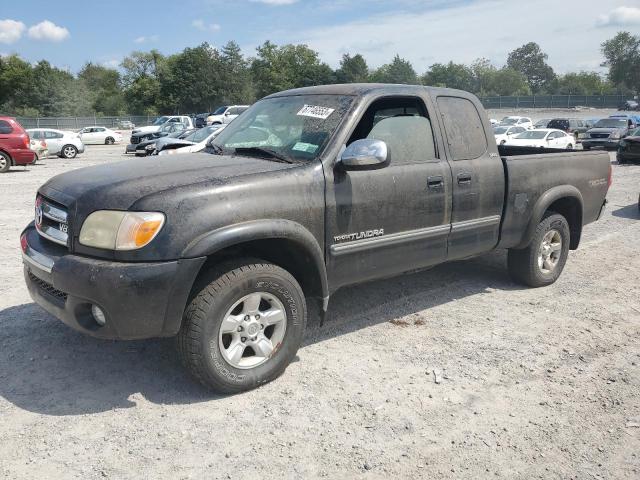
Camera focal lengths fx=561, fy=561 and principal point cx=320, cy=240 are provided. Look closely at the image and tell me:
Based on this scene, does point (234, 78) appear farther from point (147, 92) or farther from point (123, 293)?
point (123, 293)

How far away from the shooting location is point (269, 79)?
89.3m

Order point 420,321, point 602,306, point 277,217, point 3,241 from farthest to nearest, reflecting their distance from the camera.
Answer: point 3,241
point 602,306
point 420,321
point 277,217

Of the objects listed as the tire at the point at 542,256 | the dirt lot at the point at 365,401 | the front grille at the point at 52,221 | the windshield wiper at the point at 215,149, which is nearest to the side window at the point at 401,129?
the windshield wiper at the point at 215,149

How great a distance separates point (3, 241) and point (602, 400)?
7272 millimetres

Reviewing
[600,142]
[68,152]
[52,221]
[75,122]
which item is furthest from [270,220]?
[75,122]

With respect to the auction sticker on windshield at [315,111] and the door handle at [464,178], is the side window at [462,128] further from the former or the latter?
A: the auction sticker on windshield at [315,111]

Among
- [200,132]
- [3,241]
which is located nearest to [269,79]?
[200,132]

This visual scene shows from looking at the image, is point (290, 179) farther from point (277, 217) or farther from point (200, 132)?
point (200, 132)

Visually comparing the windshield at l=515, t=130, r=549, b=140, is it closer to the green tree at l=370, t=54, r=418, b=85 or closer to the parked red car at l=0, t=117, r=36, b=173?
the parked red car at l=0, t=117, r=36, b=173

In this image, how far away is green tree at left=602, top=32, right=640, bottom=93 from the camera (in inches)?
3743

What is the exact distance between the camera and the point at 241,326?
3520 mm

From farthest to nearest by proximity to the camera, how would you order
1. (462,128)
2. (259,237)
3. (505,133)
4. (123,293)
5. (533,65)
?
(533,65) → (505,133) → (462,128) → (259,237) → (123,293)

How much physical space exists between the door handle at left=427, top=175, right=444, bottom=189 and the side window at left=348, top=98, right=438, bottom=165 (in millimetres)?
168

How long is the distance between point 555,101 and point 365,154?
75.7 meters
